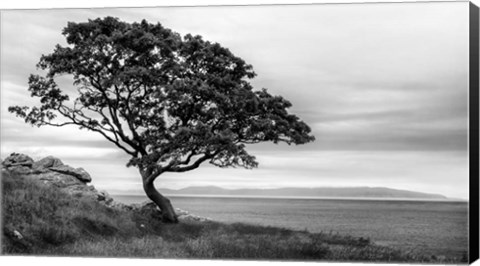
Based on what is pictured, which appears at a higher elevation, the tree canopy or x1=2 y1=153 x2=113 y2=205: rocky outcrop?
the tree canopy

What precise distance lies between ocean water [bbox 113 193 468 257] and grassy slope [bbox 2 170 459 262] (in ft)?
1.29

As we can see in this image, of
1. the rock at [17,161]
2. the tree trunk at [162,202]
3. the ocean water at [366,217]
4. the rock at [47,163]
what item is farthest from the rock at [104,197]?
the rock at [17,161]

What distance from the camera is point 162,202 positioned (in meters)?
18.4

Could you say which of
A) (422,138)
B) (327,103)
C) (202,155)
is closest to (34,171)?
(202,155)

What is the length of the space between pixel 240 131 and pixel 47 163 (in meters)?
4.22

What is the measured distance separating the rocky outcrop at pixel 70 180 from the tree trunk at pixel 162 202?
0.60ft

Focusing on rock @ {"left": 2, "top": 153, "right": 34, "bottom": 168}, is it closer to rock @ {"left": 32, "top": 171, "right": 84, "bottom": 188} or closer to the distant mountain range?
rock @ {"left": 32, "top": 171, "right": 84, "bottom": 188}

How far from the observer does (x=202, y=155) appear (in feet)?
59.5

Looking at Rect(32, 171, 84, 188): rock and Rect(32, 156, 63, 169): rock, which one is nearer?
Rect(32, 156, 63, 169): rock

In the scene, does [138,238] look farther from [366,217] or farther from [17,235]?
[366,217]

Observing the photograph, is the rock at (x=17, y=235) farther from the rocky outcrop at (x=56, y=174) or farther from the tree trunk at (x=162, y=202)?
the tree trunk at (x=162, y=202)

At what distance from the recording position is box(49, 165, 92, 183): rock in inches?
721

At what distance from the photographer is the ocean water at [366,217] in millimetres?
15836

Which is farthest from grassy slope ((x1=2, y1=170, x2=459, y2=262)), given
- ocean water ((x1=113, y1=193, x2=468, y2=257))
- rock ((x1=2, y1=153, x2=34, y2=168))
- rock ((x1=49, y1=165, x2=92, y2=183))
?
rock ((x1=49, y1=165, x2=92, y2=183))
